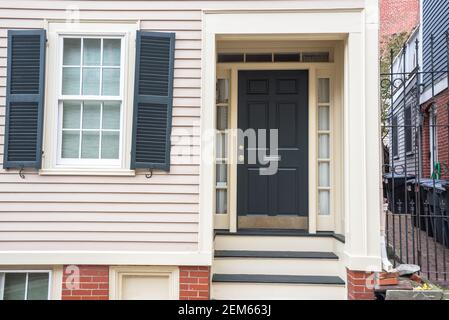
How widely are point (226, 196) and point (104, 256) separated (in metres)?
1.72

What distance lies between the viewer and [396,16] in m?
15.7

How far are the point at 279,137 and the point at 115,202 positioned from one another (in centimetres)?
225

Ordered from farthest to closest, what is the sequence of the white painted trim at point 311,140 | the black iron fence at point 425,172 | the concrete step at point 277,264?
the black iron fence at point 425,172 < the white painted trim at point 311,140 < the concrete step at point 277,264

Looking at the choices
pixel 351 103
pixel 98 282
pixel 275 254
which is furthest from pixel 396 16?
pixel 98 282

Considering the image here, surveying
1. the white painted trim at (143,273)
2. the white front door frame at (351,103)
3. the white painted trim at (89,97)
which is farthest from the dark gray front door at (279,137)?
the white painted trim at (89,97)

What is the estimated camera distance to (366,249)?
3.92 metres

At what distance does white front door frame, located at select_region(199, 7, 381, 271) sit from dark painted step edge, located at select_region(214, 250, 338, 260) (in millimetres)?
435

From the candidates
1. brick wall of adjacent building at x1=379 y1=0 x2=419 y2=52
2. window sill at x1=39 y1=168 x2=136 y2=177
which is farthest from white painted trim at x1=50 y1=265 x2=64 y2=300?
brick wall of adjacent building at x1=379 y1=0 x2=419 y2=52

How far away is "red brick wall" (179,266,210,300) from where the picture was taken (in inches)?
158

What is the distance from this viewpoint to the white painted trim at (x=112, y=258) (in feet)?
13.1

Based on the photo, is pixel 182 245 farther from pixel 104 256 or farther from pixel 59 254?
pixel 59 254

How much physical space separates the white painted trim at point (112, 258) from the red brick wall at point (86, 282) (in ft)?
0.28

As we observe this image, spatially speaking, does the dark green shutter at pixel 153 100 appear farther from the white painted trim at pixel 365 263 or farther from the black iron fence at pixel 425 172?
the black iron fence at pixel 425 172

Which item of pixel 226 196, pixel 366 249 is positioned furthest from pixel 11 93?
pixel 366 249
